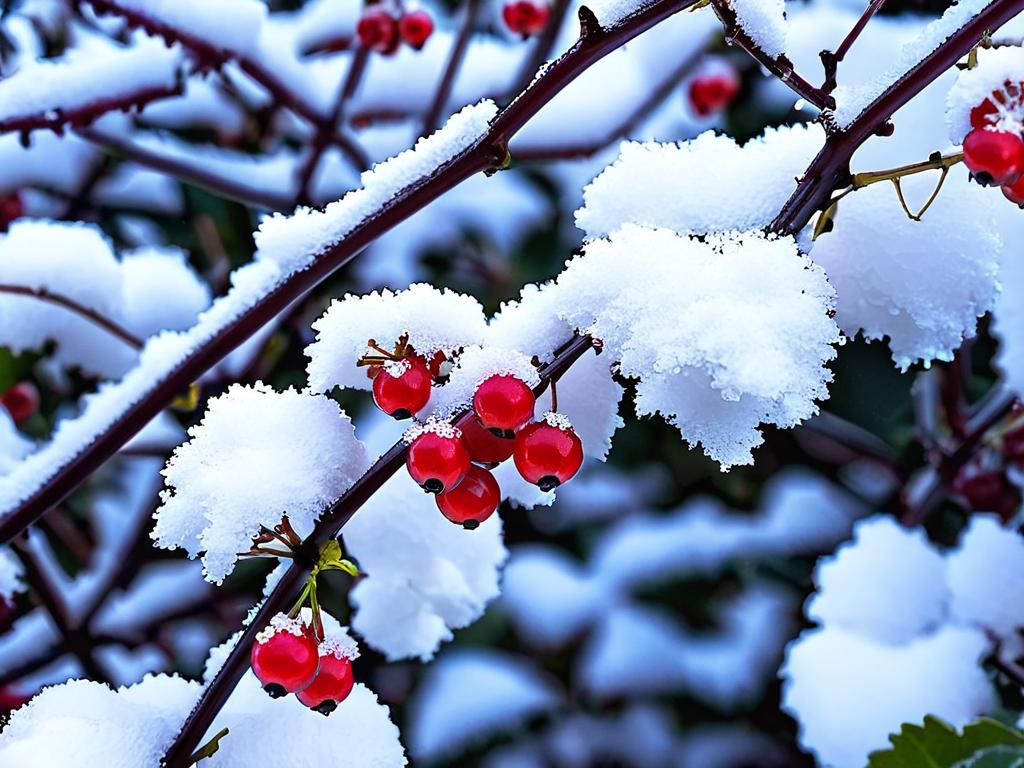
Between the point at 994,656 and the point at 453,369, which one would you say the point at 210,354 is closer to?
the point at 453,369

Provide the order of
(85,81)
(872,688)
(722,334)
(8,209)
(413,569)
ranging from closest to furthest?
1. (722,334)
2. (413,569)
3. (872,688)
4. (85,81)
5. (8,209)

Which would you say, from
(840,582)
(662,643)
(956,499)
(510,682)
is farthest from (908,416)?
(510,682)

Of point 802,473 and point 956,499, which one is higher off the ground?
point 802,473

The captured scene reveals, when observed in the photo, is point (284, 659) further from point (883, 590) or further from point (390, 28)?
point (390, 28)

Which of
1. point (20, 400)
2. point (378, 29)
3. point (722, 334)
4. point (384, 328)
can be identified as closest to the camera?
point (722, 334)

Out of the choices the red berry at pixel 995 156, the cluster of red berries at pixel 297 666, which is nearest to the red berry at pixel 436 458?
the cluster of red berries at pixel 297 666

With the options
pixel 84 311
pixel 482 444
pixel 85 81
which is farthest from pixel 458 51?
pixel 482 444
